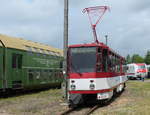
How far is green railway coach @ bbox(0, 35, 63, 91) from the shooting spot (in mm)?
17578

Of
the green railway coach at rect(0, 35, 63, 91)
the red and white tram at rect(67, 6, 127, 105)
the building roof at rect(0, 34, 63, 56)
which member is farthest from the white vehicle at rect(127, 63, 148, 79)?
the red and white tram at rect(67, 6, 127, 105)

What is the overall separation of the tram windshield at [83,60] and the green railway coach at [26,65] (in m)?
1.67

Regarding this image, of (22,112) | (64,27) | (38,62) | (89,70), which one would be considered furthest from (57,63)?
(22,112)

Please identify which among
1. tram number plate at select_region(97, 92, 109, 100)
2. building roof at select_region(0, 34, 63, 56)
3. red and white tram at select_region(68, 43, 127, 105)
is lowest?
tram number plate at select_region(97, 92, 109, 100)

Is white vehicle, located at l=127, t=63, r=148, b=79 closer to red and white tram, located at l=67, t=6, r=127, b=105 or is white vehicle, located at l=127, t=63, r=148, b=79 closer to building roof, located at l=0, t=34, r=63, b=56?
building roof, located at l=0, t=34, r=63, b=56

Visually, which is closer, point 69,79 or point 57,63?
point 69,79

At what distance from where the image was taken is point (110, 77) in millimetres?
15820

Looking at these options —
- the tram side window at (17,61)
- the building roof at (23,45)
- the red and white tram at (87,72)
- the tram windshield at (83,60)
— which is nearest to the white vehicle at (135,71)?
the building roof at (23,45)

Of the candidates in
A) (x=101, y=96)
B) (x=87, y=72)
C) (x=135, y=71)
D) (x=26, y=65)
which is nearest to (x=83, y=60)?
(x=87, y=72)

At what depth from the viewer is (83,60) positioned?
14.4 metres

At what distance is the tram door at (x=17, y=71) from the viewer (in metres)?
18.4

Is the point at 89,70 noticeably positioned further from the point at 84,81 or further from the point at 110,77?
the point at 110,77

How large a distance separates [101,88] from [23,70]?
6897 millimetres

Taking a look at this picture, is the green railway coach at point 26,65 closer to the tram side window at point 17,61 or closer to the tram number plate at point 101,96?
the tram side window at point 17,61
